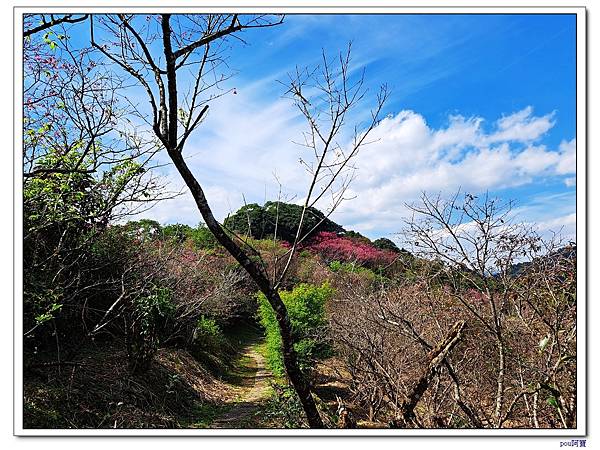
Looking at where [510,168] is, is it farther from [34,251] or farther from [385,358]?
[34,251]

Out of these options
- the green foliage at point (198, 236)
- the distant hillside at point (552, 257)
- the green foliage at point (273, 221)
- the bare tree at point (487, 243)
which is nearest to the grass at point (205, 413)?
the green foliage at point (273, 221)

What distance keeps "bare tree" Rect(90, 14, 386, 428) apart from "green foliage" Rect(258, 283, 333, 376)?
2.71m

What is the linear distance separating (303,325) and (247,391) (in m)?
0.90

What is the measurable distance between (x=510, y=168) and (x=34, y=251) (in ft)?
10.3

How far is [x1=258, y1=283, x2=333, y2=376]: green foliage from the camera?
5.17 m

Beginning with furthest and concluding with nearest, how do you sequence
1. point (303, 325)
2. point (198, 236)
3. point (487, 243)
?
1. point (198, 236)
2. point (303, 325)
3. point (487, 243)

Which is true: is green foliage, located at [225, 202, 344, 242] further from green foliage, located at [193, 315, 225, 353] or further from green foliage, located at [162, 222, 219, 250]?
green foliage, located at [193, 315, 225, 353]

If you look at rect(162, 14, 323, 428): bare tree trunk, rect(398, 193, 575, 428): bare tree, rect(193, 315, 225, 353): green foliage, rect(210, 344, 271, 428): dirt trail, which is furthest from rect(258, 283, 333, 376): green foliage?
rect(162, 14, 323, 428): bare tree trunk
